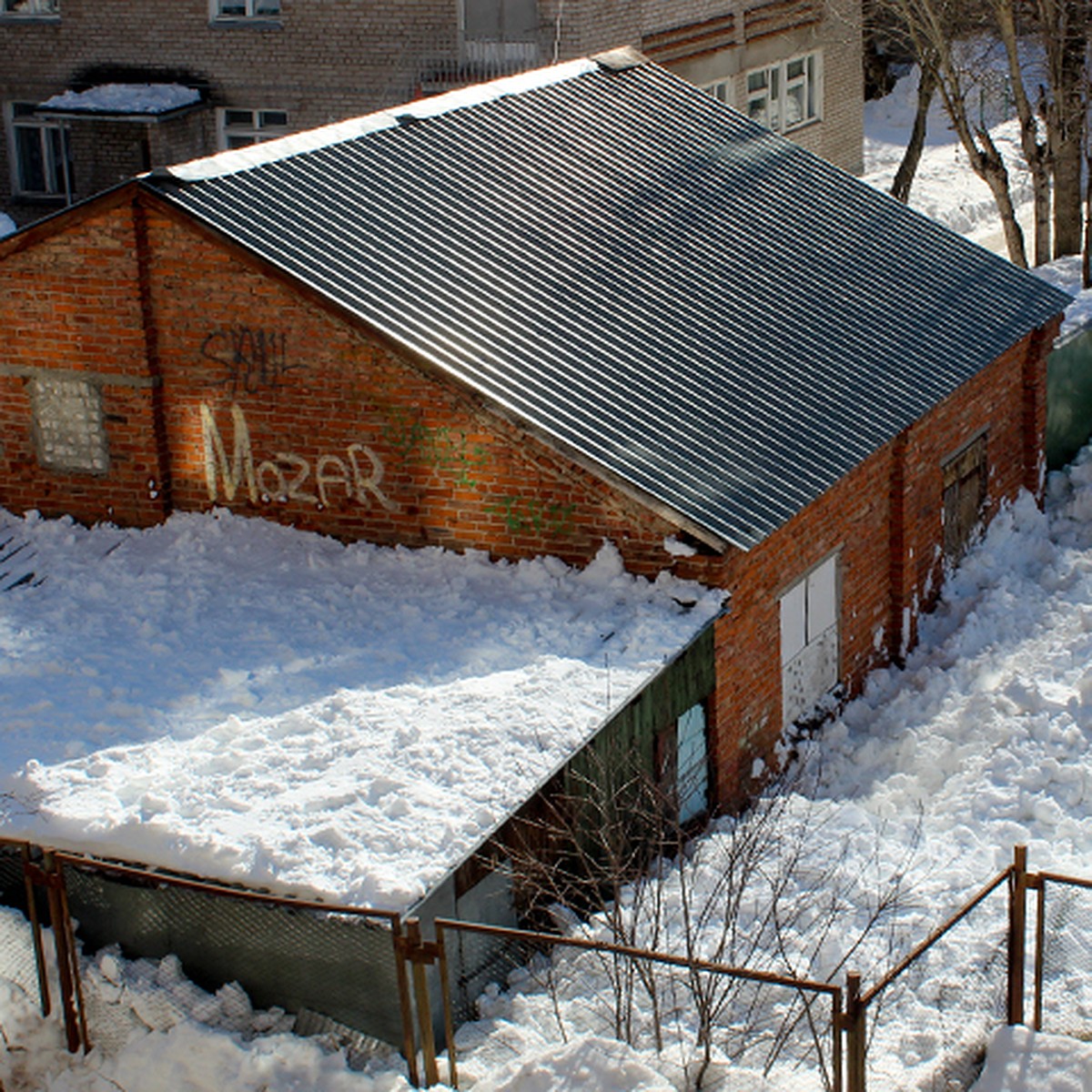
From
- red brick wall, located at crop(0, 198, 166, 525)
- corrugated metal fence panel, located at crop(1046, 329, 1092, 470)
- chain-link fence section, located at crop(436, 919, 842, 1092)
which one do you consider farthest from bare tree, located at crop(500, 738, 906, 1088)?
corrugated metal fence panel, located at crop(1046, 329, 1092, 470)

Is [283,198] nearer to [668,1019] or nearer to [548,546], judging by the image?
[548,546]

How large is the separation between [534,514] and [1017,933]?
210 inches

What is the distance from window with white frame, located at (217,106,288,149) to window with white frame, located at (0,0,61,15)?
3743 millimetres

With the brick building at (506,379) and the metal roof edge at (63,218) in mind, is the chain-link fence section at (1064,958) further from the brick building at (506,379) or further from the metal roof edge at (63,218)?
the metal roof edge at (63,218)

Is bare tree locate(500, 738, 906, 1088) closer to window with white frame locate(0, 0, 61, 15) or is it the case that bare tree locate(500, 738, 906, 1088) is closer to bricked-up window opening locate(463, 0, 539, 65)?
bricked-up window opening locate(463, 0, 539, 65)

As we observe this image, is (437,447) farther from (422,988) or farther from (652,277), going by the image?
(422,988)

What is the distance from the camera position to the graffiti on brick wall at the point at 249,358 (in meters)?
14.3

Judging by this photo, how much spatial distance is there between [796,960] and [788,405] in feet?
19.6

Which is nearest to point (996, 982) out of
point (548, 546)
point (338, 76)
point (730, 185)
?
point (548, 546)

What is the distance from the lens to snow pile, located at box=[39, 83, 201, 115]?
3041 centimetres

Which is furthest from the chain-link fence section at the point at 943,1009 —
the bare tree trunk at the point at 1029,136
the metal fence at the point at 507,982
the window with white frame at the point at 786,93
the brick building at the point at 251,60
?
the window with white frame at the point at 786,93

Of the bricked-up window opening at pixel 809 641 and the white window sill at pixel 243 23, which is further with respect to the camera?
the white window sill at pixel 243 23

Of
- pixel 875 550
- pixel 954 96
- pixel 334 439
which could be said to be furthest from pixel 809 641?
pixel 954 96

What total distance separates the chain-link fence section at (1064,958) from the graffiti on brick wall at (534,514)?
4.55m
